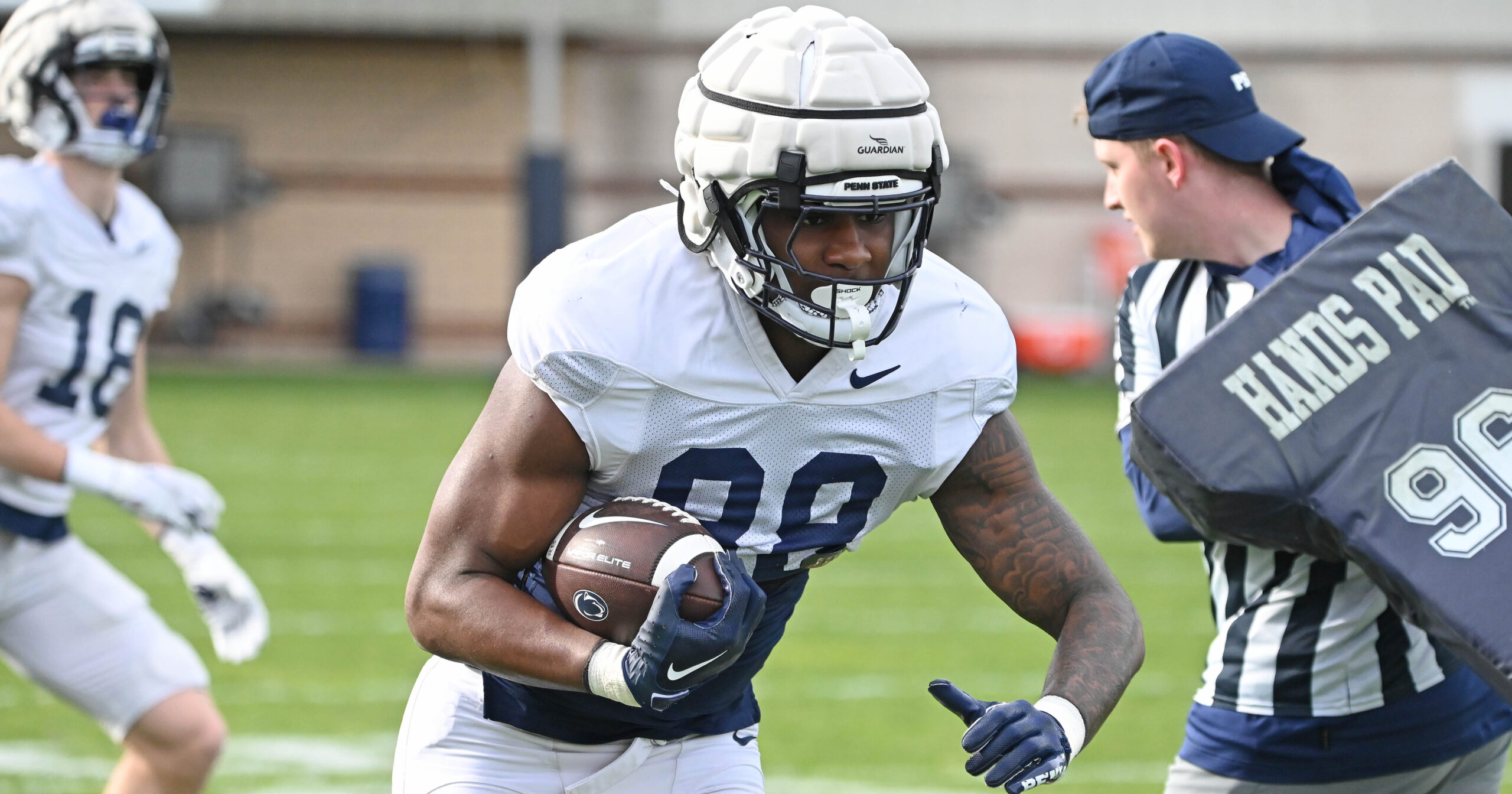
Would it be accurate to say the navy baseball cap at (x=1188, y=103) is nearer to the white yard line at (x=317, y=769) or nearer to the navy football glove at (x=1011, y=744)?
the navy football glove at (x=1011, y=744)

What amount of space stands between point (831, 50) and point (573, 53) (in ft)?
59.9

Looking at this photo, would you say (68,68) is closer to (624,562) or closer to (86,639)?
(86,639)

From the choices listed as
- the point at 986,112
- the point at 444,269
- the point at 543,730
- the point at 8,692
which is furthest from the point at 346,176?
the point at 543,730

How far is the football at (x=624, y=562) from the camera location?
2.31 m

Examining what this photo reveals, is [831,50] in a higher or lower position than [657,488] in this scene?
higher

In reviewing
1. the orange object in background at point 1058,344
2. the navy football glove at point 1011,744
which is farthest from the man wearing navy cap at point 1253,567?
the orange object in background at point 1058,344

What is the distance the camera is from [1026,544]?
8.68ft

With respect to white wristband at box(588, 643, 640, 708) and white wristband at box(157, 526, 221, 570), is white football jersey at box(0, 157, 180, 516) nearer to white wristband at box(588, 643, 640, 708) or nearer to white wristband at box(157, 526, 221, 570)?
white wristband at box(157, 526, 221, 570)

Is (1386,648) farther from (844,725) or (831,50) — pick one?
(844,725)

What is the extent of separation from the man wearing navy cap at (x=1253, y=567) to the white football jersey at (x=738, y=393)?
15.9 inches

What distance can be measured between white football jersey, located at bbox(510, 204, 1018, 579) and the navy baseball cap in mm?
541

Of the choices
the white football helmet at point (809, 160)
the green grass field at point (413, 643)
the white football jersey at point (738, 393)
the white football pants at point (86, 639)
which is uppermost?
the white football helmet at point (809, 160)

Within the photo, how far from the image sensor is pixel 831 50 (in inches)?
96.2

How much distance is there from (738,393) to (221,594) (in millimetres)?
2107
